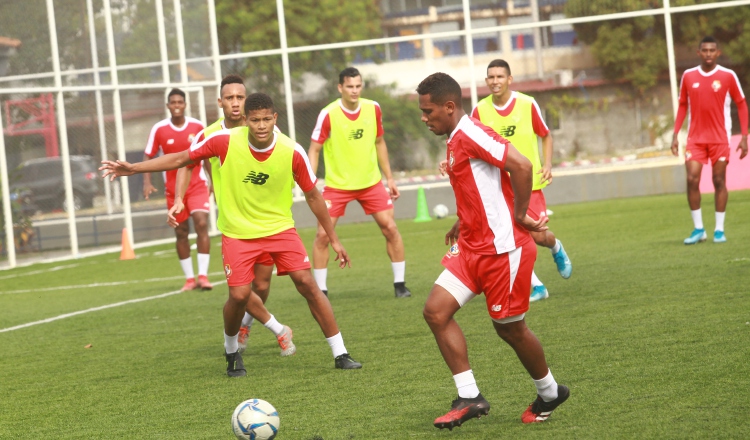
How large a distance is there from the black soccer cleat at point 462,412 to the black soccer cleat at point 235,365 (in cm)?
232

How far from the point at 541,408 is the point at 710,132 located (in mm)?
7774

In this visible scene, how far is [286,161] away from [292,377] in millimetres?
1419

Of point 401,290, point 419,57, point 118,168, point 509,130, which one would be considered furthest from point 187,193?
point 419,57

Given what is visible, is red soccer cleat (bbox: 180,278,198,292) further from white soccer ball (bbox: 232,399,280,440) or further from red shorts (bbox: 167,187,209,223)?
white soccer ball (bbox: 232,399,280,440)

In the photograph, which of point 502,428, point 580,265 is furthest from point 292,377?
point 580,265

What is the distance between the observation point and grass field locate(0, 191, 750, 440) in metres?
5.18

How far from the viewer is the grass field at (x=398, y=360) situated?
204 inches

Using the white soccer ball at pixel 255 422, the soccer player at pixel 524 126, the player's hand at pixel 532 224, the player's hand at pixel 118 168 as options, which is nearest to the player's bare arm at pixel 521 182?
the player's hand at pixel 532 224

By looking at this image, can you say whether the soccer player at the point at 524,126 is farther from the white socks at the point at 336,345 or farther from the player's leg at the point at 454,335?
the player's leg at the point at 454,335

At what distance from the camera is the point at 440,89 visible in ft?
16.3

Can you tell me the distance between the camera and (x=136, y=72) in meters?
18.5

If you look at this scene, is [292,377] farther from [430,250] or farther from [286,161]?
[430,250]

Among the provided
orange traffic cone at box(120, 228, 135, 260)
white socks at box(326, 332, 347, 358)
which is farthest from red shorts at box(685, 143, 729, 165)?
orange traffic cone at box(120, 228, 135, 260)

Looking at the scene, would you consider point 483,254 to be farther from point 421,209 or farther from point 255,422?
point 421,209
